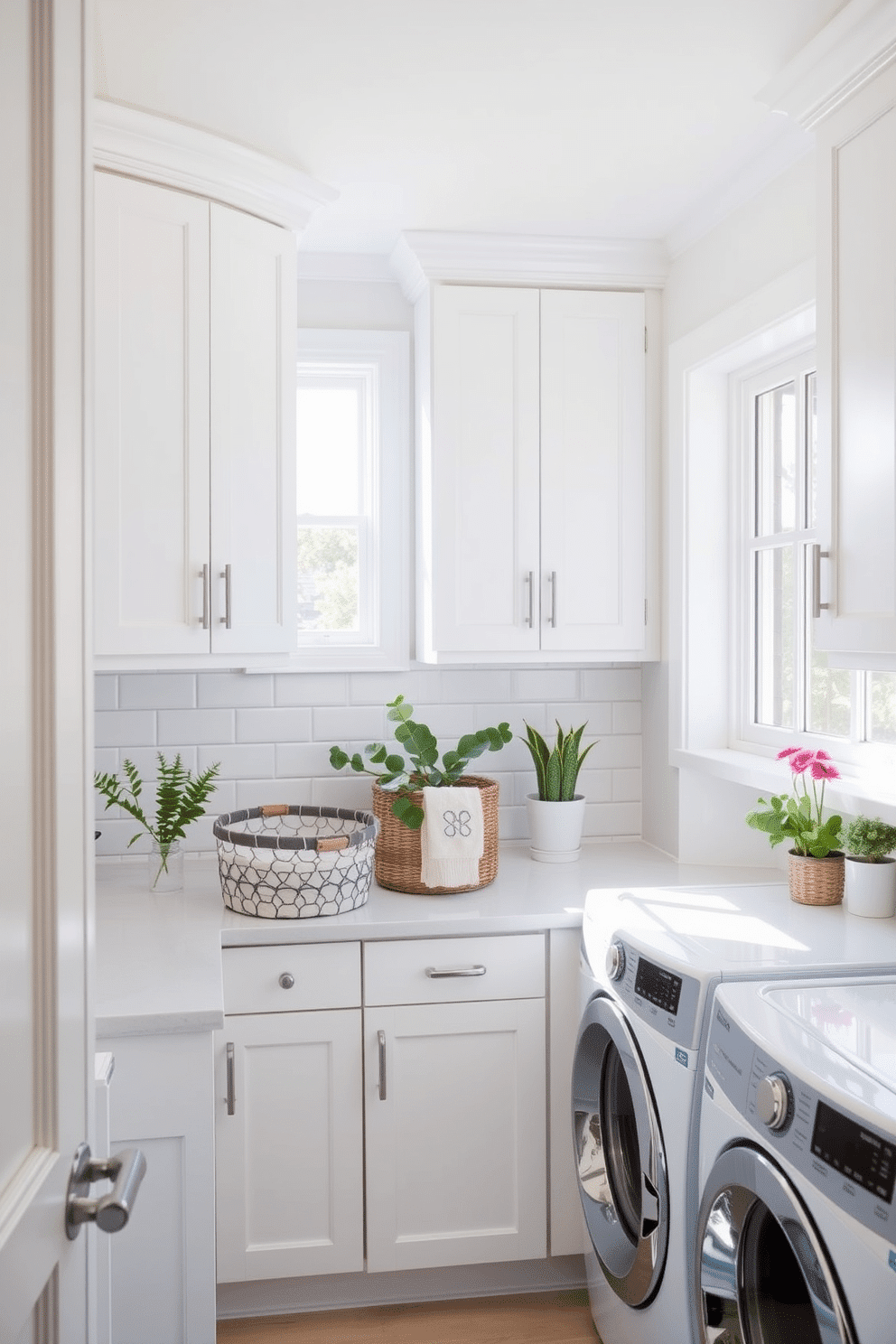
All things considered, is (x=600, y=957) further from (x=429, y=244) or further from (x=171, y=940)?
(x=429, y=244)

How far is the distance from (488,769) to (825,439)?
4.81 ft

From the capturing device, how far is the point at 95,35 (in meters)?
1.81

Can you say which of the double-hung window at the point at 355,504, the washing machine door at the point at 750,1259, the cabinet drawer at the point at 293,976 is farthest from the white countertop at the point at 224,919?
the washing machine door at the point at 750,1259

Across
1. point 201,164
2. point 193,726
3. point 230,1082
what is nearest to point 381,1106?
point 230,1082

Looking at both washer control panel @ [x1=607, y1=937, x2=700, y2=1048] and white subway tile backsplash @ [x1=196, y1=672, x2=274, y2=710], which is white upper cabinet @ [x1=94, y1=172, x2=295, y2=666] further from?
washer control panel @ [x1=607, y1=937, x2=700, y2=1048]

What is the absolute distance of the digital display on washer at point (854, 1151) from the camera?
115 cm

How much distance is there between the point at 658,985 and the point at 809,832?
1.99 feet

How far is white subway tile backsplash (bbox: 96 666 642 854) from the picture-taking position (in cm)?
282

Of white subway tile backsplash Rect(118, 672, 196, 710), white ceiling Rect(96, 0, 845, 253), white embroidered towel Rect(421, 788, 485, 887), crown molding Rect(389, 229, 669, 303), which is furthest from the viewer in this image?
white subway tile backsplash Rect(118, 672, 196, 710)

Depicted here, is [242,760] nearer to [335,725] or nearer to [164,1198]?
[335,725]

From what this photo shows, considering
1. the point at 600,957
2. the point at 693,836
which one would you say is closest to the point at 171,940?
the point at 600,957

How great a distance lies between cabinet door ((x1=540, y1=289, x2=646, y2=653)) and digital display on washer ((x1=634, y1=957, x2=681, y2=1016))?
1.08 meters

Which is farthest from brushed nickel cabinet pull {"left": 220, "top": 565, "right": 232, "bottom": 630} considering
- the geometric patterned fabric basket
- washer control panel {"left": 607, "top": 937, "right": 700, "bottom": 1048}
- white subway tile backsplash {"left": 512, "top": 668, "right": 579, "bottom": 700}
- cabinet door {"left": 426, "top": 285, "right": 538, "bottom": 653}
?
washer control panel {"left": 607, "top": 937, "right": 700, "bottom": 1048}

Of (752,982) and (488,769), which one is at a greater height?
(488,769)
